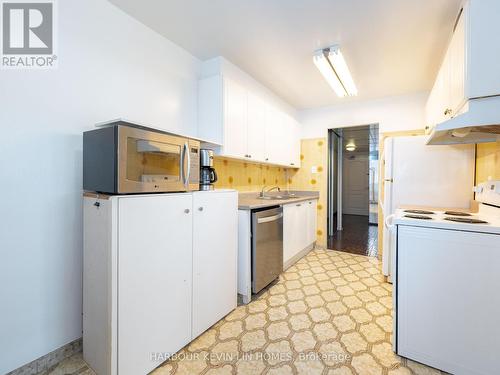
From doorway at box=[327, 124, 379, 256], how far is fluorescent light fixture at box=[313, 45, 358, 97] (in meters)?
1.13

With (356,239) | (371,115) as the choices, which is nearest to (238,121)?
(371,115)

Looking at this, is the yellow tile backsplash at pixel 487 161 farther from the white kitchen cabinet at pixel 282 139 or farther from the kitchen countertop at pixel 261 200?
the white kitchen cabinet at pixel 282 139

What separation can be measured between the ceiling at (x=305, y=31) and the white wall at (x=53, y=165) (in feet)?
1.41

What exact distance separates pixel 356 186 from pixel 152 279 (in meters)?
6.98

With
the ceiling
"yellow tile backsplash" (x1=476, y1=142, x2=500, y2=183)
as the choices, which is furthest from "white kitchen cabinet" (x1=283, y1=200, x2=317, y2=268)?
"yellow tile backsplash" (x1=476, y1=142, x2=500, y2=183)

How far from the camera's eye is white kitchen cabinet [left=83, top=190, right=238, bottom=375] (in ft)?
3.82

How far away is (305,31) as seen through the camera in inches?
74.1

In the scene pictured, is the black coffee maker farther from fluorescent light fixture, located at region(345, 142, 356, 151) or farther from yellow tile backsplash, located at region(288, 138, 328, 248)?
fluorescent light fixture, located at region(345, 142, 356, 151)

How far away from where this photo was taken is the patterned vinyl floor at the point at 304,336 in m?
1.37

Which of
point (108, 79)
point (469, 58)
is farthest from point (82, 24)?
point (469, 58)

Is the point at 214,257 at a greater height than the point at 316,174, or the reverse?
the point at 316,174

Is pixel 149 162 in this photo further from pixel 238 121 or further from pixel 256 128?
pixel 256 128

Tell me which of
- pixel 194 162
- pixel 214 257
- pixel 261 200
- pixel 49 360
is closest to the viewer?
pixel 49 360

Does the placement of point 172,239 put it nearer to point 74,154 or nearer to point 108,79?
point 74,154
